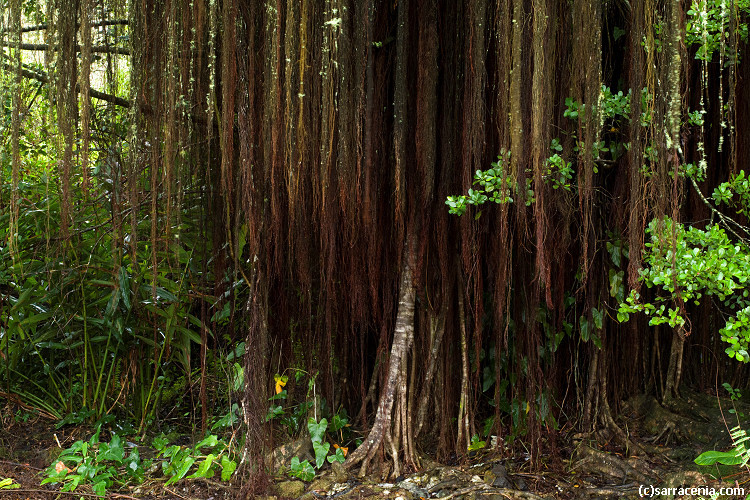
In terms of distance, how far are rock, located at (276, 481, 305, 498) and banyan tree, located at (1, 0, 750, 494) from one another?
0.43 ft

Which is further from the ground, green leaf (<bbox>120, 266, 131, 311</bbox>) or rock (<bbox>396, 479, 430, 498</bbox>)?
green leaf (<bbox>120, 266, 131, 311</bbox>)

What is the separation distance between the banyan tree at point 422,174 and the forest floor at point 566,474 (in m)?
0.08

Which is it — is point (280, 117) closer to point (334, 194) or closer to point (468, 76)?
point (334, 194)

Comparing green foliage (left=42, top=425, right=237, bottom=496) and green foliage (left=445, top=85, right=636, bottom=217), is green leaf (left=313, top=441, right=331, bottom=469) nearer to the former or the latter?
green foliage (left=42, top=425, right=237, bottom=496)

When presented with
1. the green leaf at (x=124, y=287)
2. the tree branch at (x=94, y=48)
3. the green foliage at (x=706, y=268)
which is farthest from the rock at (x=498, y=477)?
the tree branch at (x=94, y=48)

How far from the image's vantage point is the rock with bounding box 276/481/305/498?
7.57 ft

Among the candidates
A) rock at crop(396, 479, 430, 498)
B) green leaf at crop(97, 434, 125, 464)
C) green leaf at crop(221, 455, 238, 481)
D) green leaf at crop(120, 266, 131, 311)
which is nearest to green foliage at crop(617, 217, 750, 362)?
rock at crop(396, 479, 430, 498)

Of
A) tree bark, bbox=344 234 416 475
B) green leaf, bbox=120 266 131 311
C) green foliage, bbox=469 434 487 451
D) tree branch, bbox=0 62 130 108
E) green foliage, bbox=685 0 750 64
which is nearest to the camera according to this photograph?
green foliage, bbox=685 0 750 64

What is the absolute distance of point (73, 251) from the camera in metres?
3.12

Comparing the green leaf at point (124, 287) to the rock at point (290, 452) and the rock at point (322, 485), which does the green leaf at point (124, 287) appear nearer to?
the rock at point (290, 452)

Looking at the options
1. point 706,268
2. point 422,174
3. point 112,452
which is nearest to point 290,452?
point 112,452

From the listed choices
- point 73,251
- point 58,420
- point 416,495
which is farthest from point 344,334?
point 58,420

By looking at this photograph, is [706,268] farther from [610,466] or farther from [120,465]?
[120,465]

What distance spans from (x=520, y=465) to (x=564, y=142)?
1285mm
